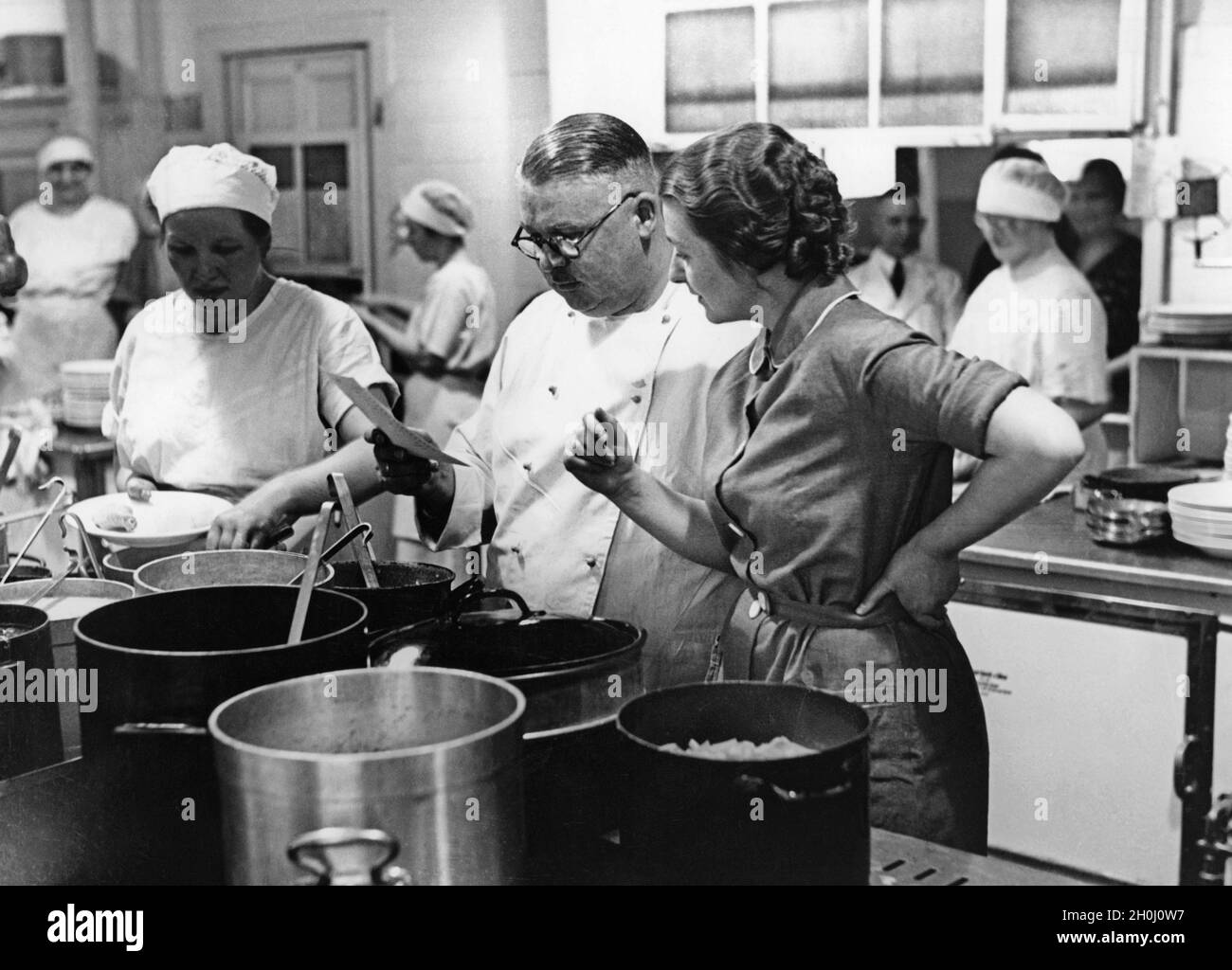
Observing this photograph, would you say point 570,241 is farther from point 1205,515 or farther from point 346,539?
point 1205,515

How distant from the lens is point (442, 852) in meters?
0.87

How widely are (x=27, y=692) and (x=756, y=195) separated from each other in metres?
0.84

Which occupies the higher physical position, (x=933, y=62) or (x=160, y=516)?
(x=933, y=62)

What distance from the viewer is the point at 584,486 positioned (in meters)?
1.73

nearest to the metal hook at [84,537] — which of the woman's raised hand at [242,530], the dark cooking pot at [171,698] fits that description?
the woman's raised hand at [242,530]

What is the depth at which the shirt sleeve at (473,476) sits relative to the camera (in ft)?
5.79

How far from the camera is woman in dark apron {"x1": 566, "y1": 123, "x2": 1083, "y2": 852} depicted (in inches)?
54.2

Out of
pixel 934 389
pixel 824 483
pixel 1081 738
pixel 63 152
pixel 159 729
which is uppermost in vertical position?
pixel 63 152

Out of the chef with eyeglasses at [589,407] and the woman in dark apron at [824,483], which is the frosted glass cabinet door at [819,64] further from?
the woman in dark apron at [824,483]

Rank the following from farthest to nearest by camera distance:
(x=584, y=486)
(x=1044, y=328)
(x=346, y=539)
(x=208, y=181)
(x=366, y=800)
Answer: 1. (x=1044, y=328)
2. (x=208, y=181)
3. (x=584, y=486)
4. (x=346, y=539)
5. (x=366, y=800)

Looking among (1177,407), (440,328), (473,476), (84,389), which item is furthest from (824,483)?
(84,389)

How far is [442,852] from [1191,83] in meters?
1.80

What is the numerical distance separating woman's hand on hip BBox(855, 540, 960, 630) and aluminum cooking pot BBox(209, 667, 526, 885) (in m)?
0.59

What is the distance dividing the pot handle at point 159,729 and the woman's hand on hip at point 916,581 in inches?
28.8
